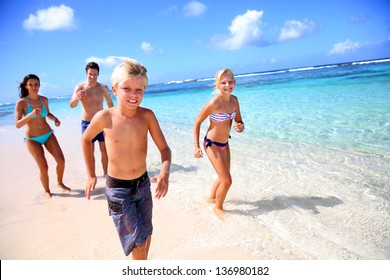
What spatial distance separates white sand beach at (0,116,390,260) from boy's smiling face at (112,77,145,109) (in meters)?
1.69

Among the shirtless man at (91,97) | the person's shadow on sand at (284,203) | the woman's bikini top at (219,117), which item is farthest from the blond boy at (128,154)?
the shirtless man at (91,97)

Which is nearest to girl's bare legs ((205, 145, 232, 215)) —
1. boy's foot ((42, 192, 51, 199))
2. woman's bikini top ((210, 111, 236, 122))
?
woman's bikini top ((210, 111, 236, 122))

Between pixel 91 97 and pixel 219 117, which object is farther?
pixel 91 97

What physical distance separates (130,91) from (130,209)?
Answer: 102 centimetres

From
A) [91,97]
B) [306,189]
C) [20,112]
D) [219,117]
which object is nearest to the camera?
[219,117]

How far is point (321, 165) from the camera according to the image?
5.21 metres

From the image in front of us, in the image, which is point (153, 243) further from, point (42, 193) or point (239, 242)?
point (42, 193)

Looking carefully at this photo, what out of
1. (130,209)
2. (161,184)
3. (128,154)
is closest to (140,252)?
(130,209)

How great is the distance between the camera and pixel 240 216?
365 centimetres

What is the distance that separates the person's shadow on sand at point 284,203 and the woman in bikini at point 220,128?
0.40 m

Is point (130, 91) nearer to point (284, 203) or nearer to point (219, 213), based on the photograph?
point (219, 213)

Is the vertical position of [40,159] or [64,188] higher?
[40,159]

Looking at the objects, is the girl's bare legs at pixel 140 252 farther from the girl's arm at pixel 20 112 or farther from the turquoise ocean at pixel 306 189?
the girl's arm at pixel 20 112

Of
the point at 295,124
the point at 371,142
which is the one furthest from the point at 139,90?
the point at 295,124
